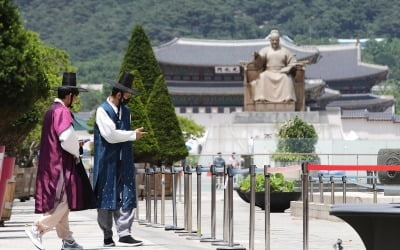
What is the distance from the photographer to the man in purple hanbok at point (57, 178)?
1202cm

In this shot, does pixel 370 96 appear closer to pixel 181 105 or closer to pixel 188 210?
pixel 181 105

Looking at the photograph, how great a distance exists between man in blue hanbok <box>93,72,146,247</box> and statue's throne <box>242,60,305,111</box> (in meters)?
34.9

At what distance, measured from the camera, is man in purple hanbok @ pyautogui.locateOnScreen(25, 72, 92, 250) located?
1202 centimetres

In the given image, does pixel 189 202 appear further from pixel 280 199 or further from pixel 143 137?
pixel 143 137

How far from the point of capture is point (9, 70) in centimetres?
2169

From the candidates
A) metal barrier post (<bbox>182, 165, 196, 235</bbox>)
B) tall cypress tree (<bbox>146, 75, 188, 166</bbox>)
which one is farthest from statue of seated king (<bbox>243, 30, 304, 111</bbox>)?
metal barrier post (<bbox>182, 165, 196, 235</bbox>)

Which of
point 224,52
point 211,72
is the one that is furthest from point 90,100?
point 211,72

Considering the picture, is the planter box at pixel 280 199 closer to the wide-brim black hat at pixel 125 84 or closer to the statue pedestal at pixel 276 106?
the wide-brim black hat at pixel 125 84

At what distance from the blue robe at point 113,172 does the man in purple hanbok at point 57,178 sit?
27.3 inches

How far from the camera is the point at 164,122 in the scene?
33.8m

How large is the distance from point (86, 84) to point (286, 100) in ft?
389

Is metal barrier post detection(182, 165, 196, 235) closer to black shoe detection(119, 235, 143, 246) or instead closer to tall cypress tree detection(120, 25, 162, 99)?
black shoe detection(119, 235, 143, 246)

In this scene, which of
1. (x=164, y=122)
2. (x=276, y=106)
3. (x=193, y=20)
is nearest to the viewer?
(x=164, y=122)

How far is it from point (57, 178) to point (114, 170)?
3.23 feet
